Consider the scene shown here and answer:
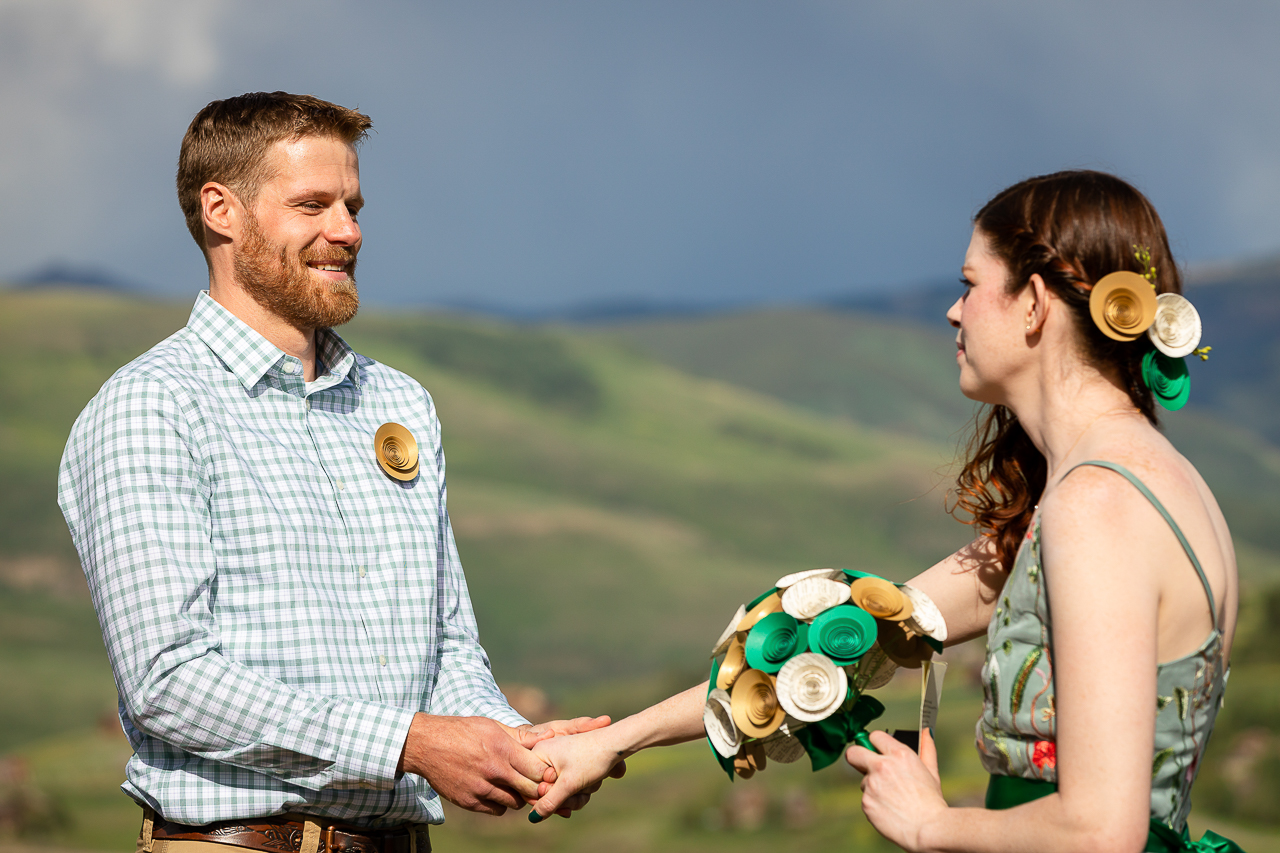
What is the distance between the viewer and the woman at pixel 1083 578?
6.53ft

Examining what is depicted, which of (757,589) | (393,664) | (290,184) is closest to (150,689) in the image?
(393,664)

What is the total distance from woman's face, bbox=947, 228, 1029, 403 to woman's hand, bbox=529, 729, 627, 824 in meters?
1.66

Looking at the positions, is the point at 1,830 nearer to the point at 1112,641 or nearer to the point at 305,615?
the point at 305,615

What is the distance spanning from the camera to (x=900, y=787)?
234cm

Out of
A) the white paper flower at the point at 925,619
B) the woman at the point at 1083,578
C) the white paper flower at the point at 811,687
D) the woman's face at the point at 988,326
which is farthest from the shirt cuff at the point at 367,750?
the woman's face at the point at 988,326

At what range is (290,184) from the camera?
10.8 feet

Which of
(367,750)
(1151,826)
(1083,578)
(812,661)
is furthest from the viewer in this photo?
(367,750)

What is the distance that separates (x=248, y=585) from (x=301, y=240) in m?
1.00

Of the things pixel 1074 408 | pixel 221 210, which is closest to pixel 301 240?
pixel 221 210

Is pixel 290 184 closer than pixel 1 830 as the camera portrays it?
Yes

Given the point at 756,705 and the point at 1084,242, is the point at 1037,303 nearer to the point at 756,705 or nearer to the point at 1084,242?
the point at 1084,242

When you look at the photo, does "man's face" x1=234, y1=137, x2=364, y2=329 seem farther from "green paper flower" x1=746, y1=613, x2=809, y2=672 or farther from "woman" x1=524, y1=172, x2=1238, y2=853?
"woman" x1=524, y1=172, x2=1238, y2=853

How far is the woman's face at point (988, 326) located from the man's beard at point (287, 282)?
5.68 ft

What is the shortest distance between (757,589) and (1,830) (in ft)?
46.5
